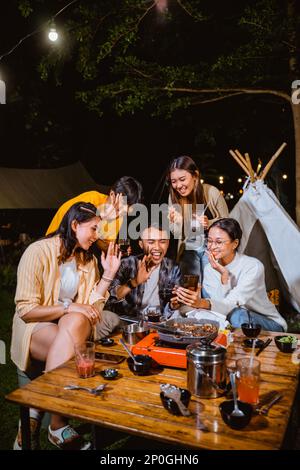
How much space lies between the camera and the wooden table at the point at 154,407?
1714mm

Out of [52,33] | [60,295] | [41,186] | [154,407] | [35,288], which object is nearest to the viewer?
[154,407]

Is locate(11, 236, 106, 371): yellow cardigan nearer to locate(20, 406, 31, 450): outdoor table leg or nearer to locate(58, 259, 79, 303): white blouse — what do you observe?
locate(58, 259, 79, 303): white blouse

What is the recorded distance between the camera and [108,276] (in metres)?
3.54

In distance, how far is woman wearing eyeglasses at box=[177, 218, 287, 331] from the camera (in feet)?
12.6

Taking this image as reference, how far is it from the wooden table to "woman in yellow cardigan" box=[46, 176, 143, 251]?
219cm

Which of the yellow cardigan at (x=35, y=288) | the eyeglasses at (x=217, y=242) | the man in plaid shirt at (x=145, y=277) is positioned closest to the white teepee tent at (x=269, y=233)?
the eyeglasses at (x=217, y=242)

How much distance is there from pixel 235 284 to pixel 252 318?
390 mm

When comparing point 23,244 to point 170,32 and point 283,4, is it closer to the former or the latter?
point 170,32

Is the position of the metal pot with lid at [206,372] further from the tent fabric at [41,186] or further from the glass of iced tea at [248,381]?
Result: the tent fabric at [41,186]

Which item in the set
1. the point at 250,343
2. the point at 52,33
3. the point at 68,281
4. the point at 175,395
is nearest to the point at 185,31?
the point at 52,33

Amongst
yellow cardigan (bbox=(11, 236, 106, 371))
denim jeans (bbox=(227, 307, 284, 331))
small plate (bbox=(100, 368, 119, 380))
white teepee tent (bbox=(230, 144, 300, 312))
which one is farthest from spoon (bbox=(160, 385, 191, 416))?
white teepee tent (bbox=(230, 144, 300, 312))

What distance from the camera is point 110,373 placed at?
7.55 ft

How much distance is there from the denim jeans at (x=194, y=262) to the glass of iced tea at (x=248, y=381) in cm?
248

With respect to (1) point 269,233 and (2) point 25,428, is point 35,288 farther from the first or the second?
(1) point 269,233
